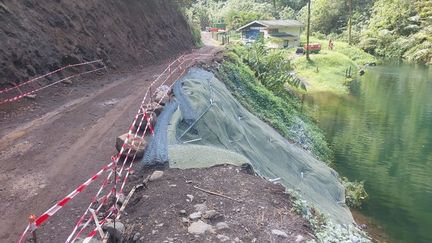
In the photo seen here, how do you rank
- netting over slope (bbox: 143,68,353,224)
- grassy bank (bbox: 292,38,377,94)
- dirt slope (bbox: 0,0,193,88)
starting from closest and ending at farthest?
netting over slope (bbox: 143,68,353,224)
dirt slope (bbox: 0,0,193,88)
grassy bank (bbox: 292,38,377,94)

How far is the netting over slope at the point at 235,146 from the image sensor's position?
11.1m

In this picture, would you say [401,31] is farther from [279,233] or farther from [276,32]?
[279,233]

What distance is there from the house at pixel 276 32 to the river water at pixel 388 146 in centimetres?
2647

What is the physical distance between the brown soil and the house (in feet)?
207

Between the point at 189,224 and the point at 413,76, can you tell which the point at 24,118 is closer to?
the point at 189,224

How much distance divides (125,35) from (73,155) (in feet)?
50.5

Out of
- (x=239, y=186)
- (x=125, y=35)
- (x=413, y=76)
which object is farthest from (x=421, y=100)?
(x=239, y=186)

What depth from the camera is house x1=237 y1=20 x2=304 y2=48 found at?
7212cm

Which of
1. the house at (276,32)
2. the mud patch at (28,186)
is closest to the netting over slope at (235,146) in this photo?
the mud patch at (28,186)

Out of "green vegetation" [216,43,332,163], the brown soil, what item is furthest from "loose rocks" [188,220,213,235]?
"green vegetation" [216,43,332,163]

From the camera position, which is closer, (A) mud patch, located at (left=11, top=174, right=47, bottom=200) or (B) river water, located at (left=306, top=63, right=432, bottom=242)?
(A) mud patch, located at (left=11, top=174, right=47, bottom=200)

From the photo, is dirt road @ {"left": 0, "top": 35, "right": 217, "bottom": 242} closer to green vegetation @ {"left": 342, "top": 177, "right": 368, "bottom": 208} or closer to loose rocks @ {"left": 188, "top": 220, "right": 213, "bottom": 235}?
loose rocks @ {"left": 188, "top": 220, "right": 213, "bottom": 235}

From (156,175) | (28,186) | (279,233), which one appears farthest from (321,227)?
(28,186)

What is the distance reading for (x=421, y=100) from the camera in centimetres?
3856
